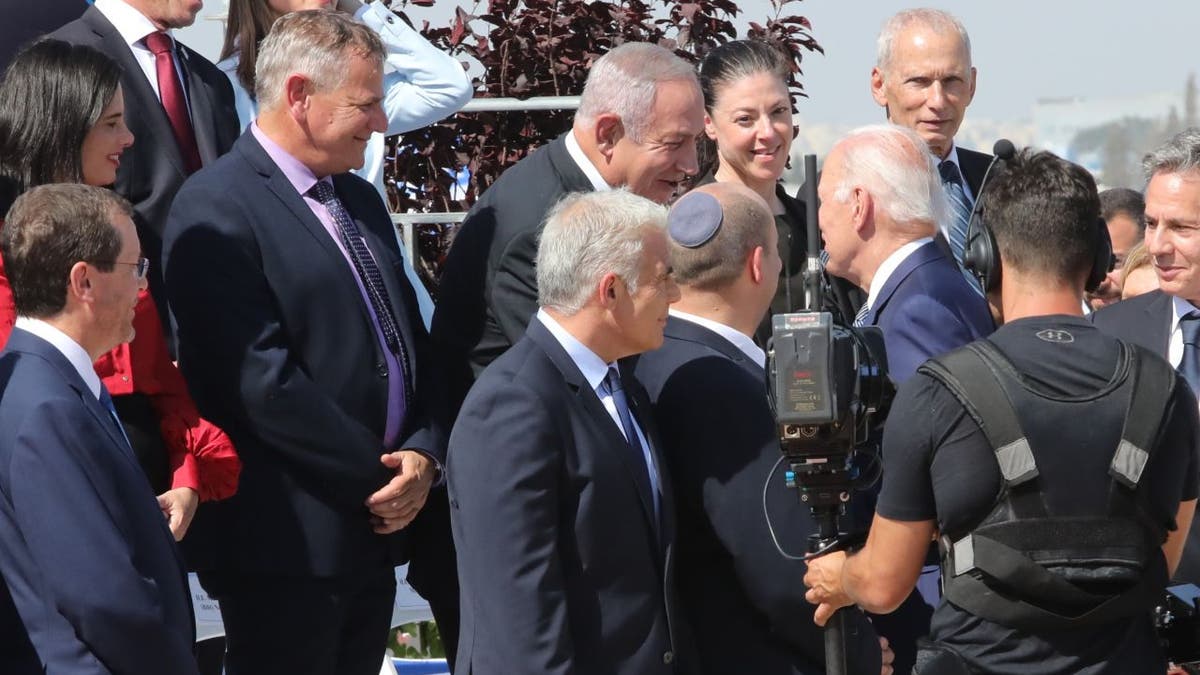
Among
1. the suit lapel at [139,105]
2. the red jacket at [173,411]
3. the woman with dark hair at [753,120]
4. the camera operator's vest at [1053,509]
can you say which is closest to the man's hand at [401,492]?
the red jacket at [173,411]

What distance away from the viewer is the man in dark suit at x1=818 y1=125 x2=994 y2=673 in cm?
454

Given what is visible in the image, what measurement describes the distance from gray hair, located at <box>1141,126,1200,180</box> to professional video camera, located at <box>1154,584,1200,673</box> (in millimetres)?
2085

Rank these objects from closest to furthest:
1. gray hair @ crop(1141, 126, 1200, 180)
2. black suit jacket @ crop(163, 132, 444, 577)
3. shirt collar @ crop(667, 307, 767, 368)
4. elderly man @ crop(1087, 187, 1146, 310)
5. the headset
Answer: the headset → shirt collar @ crop(667, 307, 767, 368) → black suit jacket @ crop(163, 132, 444, 577) → gray hair @ crop(1141, 126, 1200, 180) → elderly man @ crop(1087, 187, 1146, 310)

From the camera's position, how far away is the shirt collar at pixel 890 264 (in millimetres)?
4695

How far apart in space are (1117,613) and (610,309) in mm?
1282

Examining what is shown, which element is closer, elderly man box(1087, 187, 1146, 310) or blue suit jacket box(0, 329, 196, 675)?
blue suit jacket box(0, 329, 196, 675)

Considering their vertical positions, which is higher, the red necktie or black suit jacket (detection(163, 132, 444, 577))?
the red necktie

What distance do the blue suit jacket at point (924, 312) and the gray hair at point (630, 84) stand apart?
902 mm

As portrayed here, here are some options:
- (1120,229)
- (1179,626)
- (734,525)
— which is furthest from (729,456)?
(1120,229)

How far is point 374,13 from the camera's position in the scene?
6121 mm

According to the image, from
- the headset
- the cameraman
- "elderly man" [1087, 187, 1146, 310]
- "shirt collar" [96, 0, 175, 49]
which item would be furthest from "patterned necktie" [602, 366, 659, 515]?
"elderly man" [1087, 187, 1146, 310]

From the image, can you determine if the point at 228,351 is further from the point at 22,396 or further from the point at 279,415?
the point at 22,396

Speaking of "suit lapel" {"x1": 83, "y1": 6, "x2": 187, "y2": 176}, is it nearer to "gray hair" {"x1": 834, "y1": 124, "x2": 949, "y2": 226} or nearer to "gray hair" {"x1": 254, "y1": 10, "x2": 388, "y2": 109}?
"gray hair" {"x1": 254, "y1": 10, "x2": 388, "y2": 109}

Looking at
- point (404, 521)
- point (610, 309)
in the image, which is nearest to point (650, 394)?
point (610, 309)
